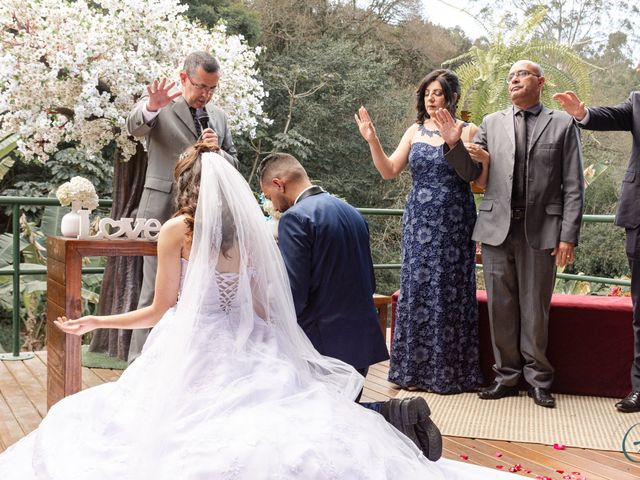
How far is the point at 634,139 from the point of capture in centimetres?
345

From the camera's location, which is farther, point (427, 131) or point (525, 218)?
point (427, 131)

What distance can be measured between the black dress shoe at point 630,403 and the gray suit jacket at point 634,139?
0.82 metres

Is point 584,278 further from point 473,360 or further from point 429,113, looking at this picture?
point 429,113

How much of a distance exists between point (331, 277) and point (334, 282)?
20 millimetres

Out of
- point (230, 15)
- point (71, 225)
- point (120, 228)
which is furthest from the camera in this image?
point (230, 15)

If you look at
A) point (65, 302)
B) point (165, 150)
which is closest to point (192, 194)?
point (65, 302)

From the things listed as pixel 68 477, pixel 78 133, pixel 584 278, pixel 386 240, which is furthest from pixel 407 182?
pixel 68 477

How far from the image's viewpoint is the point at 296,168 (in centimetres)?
251

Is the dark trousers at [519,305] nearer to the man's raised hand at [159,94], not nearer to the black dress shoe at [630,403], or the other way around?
the black dress shoe at [630,403]

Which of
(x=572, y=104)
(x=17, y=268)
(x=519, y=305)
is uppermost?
(x=572, y=104)

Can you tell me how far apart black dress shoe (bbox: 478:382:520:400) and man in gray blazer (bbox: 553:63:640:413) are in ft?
1.74

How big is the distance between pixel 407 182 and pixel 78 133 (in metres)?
10.1

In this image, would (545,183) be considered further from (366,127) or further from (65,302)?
(65,302)

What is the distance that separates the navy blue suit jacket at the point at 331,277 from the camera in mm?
2352
